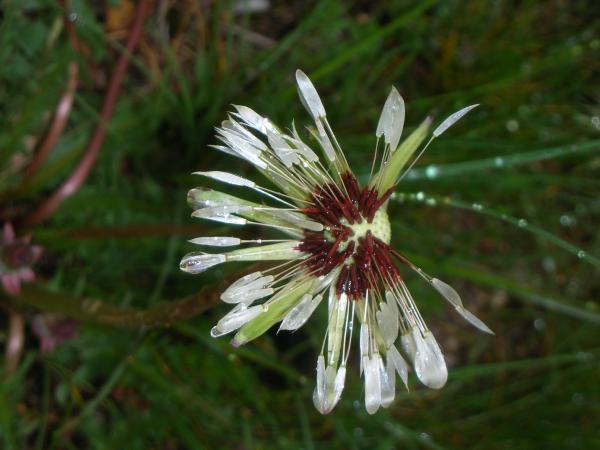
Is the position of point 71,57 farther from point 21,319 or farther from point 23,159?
point 21,319

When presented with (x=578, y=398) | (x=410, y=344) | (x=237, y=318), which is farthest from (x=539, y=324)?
(x=237, y=318)

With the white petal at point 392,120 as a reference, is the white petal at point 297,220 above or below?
below

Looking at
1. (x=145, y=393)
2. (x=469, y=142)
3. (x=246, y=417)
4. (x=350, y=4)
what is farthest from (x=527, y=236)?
(x=145, y=393)

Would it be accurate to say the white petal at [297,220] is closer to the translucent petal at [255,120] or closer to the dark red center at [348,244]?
the dark red center at [348,244]

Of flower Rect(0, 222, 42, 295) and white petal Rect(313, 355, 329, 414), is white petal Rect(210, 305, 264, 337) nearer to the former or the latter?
white petal Rect(313, 355, 329, 414)

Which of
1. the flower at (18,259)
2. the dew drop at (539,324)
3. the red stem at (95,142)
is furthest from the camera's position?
the dew drop at (539,324)

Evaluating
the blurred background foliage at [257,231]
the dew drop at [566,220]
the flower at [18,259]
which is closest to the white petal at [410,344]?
the blurred background foliage at [257,231]

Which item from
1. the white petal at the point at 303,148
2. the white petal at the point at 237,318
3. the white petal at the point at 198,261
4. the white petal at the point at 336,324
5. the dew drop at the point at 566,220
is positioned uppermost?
the white petal at the point at 303,148
